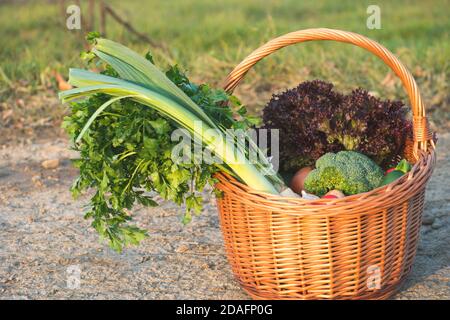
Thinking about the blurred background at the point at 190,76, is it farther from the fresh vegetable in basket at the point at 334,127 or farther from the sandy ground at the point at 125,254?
the fresh vegetable in basket at the point at 334,127

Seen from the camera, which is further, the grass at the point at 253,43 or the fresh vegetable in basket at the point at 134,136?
the grass at the point at 253,43

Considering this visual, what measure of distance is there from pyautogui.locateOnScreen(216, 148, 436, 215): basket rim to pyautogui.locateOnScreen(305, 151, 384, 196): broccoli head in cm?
27

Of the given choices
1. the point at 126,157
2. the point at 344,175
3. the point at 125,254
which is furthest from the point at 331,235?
the point at 125,254

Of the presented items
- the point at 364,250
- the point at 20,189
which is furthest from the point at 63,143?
the point at 364,250

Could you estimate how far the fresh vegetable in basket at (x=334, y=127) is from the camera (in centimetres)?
355

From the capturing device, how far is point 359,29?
26.1 ft

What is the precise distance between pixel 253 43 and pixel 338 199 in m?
4.44

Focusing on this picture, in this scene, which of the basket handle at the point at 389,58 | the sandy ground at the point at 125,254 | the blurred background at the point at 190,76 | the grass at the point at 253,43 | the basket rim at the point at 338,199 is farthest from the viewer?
the grass at the point at 253,43

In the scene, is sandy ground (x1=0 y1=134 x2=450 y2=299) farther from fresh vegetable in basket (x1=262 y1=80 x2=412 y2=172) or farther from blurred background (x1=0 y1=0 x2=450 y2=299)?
fresh vegetable in basket (x1=262 y1=80 x2=412 y2=172)

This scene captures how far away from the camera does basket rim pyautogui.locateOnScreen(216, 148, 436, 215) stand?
2.90m

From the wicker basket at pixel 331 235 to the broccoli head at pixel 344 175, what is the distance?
0.68 feet

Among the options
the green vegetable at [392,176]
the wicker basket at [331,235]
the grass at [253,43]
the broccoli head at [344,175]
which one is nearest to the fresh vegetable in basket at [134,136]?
the wicker basket at [331,235]

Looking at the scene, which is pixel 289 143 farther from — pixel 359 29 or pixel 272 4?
pixel 272 4

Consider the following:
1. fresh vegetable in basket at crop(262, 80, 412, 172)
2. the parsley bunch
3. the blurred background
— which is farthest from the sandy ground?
fresh vegetable in basket at crop(262, 80, 412, 172)
